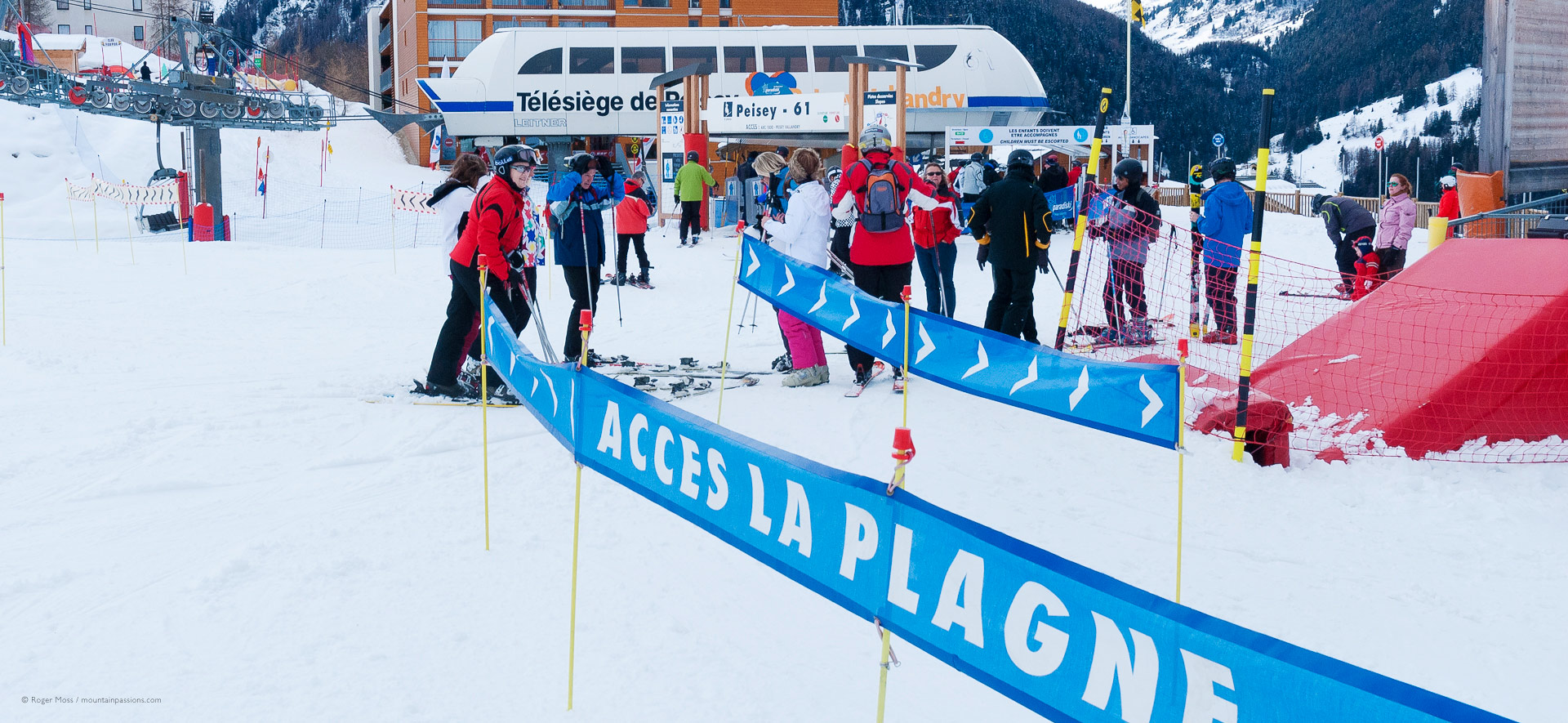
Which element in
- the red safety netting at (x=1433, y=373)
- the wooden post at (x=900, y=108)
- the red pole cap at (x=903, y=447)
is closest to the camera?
the red pole cap at (x=903, y=447)

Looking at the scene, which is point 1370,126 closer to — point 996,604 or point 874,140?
point 874,140

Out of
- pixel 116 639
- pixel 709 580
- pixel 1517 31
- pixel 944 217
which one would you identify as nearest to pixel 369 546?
pixel 116 639

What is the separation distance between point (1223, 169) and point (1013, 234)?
7.16 ft

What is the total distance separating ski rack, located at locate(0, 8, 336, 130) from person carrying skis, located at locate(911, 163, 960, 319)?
17.2 meters

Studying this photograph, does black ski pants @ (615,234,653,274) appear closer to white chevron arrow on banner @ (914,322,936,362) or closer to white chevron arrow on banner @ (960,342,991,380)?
white chevron arrow on banner @ (914,322,936,362)

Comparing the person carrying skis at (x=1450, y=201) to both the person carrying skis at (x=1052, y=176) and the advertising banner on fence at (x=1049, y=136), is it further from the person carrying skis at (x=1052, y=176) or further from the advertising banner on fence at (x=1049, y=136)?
the advertising banner on fence at (x=1049, y=136)

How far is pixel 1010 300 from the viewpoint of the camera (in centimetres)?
721

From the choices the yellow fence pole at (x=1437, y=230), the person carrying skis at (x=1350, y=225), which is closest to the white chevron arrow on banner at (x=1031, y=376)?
the yellow fence pole at (x=1437, y=230)

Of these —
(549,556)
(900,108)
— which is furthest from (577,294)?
(900,108)

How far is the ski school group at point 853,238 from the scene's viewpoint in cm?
601

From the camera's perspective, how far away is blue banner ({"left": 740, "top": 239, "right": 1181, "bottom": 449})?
11.7 ft

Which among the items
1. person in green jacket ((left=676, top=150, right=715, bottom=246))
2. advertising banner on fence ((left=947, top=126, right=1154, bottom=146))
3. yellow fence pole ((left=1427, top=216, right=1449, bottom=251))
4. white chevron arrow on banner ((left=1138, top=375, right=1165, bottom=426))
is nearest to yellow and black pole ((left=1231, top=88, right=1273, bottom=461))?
white chevron arrow on banner ((left=1138, top=375, right=1165, bottom=426))

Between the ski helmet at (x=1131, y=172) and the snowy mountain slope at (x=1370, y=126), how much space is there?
93.5 metres

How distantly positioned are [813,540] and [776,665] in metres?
0.99
